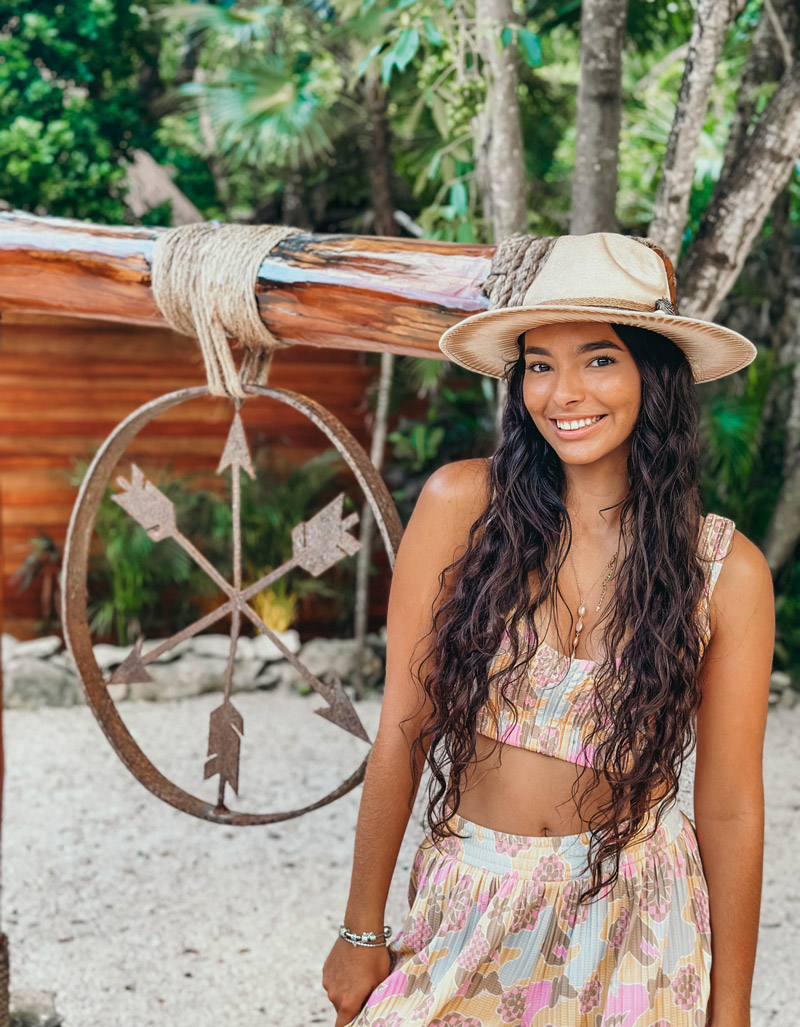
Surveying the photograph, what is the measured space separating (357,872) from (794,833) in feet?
8.60

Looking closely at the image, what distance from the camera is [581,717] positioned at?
132cm

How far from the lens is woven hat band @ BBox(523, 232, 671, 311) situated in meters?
1.24

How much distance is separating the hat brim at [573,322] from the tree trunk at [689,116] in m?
1.18

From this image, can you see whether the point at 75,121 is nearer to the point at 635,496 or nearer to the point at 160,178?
the point at 160,178

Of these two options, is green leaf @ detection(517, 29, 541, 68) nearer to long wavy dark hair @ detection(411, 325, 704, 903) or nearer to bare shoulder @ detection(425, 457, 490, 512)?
long wavy dark hair @ detection(411, 325, 704, 903)

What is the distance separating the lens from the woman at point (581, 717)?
4.22 feet

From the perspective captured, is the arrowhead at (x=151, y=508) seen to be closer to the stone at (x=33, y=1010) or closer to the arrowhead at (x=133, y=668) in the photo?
the arrowhead at (x=133, y=668)

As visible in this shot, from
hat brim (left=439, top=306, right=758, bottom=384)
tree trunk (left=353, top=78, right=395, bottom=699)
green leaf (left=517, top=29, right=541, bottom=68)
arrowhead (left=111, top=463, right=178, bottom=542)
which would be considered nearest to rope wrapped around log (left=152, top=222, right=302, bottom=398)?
arrowhead (left=111, top=463, right=178, bottom=542)

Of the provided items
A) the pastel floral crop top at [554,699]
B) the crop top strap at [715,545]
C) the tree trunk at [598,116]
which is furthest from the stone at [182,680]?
the crop top strap at [715,545]

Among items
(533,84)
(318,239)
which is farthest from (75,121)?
(318,239)

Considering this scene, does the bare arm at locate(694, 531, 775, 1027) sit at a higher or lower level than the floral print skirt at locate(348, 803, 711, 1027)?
higher

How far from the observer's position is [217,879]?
313 cm

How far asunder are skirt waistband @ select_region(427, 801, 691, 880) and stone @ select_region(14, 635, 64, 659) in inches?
158

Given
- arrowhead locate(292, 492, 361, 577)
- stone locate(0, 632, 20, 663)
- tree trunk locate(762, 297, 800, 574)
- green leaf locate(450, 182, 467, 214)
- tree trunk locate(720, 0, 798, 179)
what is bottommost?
stone locate(0, 632, 20, 663)
